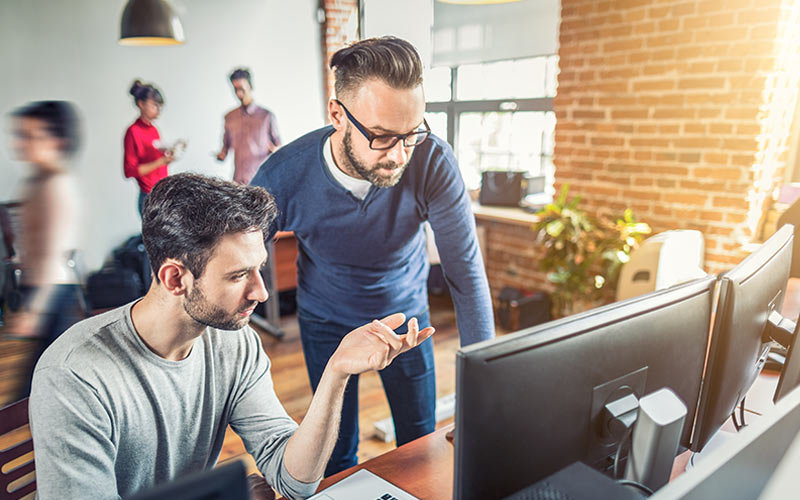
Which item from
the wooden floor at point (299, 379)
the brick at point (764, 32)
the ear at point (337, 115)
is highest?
the brick at point (764, 32)

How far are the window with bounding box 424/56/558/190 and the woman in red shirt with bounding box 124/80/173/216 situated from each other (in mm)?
2210

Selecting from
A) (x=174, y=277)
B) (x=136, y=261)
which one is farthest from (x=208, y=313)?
(x=136, y=261)

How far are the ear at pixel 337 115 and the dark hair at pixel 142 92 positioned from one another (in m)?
3.51

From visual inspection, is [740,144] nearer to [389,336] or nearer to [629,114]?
[629,114]

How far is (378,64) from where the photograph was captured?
4.39ft

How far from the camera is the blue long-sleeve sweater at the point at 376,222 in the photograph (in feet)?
5.06

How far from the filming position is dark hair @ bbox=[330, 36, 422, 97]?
1.34 metres

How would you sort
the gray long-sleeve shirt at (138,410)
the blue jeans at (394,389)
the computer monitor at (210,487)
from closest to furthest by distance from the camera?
the computer monitor at (210,487) → the gray long-sleeve shirt at (138,410) → the blue jeans at (394,389)

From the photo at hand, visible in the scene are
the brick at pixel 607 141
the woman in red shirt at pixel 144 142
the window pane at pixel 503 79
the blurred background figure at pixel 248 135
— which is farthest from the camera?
the blurred background figure at pixel 248 135

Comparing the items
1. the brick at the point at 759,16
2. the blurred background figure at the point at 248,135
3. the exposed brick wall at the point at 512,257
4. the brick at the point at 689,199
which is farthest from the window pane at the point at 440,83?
the brick at the point at 759,16

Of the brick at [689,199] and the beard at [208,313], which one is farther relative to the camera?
the brick at [689,199]

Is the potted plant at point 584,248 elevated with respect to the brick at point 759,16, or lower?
lower

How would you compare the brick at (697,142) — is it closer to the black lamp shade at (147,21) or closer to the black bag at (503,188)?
the black bag at (503,188)

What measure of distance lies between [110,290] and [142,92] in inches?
64.3
